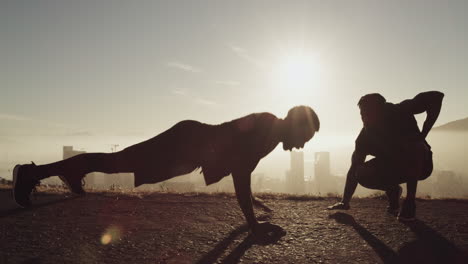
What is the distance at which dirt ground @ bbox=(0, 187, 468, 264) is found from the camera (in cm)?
308

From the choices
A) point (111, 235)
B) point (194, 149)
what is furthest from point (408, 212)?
point (111, 235)

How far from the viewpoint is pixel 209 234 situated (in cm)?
399

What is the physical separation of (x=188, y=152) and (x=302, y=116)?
1732 millimetres

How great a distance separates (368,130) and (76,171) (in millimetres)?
4688

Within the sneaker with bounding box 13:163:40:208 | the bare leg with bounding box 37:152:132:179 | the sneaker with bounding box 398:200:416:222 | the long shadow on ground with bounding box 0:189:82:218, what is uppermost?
the bare leg with bounding box 37:152:132:179

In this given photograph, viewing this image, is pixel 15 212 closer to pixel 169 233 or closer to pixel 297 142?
pixel 169 233

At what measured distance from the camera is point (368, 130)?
5.44 metres

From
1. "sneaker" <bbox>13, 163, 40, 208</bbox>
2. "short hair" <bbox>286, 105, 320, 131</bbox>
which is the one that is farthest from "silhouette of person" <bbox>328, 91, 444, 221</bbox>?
"sneaker" <bbox>13, 163, 40, 208</bbox>

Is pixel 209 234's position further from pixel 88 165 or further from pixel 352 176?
pixel 352 176

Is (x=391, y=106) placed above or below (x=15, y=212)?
above

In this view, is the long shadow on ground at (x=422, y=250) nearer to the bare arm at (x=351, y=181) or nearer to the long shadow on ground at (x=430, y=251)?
the long shadow on ground at (x=430, y=251)

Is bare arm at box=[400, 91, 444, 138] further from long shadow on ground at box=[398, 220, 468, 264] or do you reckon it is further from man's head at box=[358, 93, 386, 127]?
long shadow on ground at box=[398, 220, 468, 264]

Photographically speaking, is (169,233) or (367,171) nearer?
(169,233)

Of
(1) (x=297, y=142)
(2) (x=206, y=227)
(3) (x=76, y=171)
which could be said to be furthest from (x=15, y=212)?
(1) (x=297, y=142)
